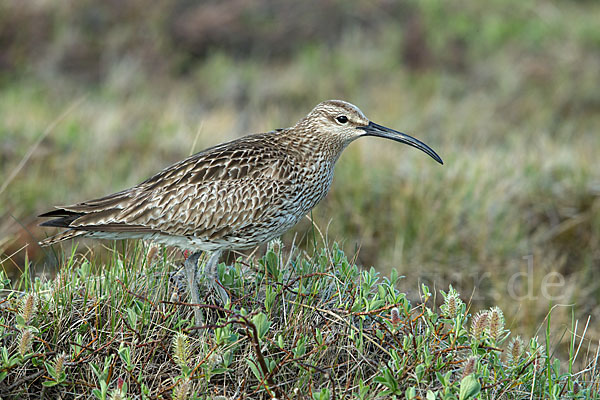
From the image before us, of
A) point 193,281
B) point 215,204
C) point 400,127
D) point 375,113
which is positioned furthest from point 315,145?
point 375,113

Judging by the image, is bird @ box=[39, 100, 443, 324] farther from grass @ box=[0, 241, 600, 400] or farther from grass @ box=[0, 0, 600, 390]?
grass @ box=[0, 241, 600, 400]

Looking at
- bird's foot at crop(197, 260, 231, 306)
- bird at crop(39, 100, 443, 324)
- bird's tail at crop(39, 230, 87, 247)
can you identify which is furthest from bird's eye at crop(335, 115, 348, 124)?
bird's tail at crop(39, 230, 87, 247)

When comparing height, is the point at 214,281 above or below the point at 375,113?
above

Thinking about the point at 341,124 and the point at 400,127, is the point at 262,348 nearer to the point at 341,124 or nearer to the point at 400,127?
the point at 341,124

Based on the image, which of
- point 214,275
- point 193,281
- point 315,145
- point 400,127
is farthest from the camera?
point 400,127

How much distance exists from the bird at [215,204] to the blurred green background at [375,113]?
308 millimetres

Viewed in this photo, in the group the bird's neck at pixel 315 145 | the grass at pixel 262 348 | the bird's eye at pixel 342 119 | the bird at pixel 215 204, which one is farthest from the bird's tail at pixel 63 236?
the bird's eye at pixel 342 119

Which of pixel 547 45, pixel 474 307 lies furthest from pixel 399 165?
pixel 547 45

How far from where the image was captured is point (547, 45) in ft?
50.5

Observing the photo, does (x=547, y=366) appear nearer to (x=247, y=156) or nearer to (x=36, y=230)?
(x=247, y=156)

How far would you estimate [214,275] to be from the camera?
433 cm

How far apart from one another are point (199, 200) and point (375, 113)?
25.5 ft

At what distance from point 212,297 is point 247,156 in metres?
0.96

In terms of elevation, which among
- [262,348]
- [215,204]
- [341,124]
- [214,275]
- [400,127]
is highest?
[341,124]
